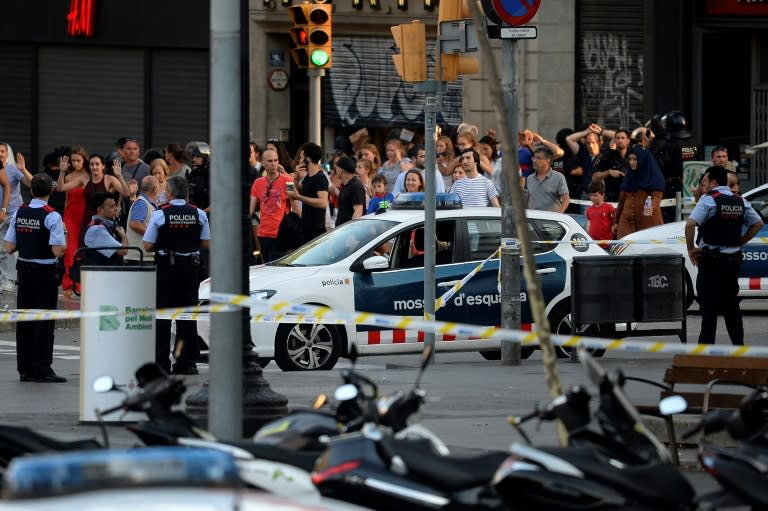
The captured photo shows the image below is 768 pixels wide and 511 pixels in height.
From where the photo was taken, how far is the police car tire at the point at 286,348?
1495cm

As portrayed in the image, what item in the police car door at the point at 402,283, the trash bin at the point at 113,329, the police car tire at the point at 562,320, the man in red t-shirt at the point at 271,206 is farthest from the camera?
the man in red t-shirt at the point at 271,206

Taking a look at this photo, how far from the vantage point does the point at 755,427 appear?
698 centimetres

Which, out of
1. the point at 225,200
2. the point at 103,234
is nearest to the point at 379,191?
the point at 103,234

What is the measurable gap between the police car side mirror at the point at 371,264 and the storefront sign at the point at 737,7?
56.1 feet

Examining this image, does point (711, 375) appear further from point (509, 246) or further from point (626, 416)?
point (509, 246)

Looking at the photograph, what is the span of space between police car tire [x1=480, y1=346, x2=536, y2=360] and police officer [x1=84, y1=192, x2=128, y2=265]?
367 centimetres

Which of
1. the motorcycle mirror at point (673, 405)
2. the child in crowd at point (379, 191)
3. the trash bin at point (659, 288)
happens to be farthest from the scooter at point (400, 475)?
the child in crowd at point (379, 191)

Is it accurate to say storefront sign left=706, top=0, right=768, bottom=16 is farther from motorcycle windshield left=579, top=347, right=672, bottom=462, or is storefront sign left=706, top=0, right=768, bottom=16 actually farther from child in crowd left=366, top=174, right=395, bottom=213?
A: motorcycle windshield left=579, top=347, right=672, bottom=462

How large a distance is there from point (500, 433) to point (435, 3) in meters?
20.7

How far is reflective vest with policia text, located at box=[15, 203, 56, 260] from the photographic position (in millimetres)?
13742

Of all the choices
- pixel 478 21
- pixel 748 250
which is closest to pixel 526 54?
pixel 748 250

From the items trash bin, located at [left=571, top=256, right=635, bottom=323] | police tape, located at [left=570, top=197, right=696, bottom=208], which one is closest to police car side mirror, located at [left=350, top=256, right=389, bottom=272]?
trash bin, located at [left=571, top=256, right=635, bottom=323]

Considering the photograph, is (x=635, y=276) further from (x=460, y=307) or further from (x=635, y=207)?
(x=635, y=207)

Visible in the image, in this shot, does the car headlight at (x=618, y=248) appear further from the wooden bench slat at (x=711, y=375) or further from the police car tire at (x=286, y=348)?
the wooden bench slat at (x=711, y=375)
